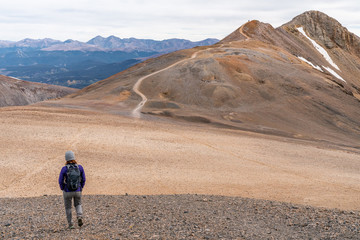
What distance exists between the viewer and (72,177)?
9.73 meters

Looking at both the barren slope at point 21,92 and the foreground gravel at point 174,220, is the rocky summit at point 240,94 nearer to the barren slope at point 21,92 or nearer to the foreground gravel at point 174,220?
the foreground gravel at point 174,220

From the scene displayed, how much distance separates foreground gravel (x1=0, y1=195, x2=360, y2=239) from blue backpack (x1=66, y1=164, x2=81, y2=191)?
1.14m

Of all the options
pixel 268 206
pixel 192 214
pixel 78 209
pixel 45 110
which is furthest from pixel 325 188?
pixel 45 110

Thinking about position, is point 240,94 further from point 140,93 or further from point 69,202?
point 69,202

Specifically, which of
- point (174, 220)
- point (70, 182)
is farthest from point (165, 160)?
point (70, 182)

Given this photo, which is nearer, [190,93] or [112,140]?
[112,140]

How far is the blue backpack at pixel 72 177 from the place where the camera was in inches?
382

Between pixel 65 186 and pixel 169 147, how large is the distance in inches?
686

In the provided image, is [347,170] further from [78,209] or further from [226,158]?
[78,209]

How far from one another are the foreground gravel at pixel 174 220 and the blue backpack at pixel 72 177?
3.74 feet

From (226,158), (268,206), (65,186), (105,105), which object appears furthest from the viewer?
(105,105)

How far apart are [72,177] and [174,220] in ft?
10.5

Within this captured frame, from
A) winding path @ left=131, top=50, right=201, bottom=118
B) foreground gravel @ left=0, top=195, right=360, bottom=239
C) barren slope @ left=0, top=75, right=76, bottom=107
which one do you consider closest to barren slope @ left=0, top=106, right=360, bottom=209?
foreground gravel @ left=0, top=195, right=360, bottom=239

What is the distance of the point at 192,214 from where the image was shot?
37.3 ft
